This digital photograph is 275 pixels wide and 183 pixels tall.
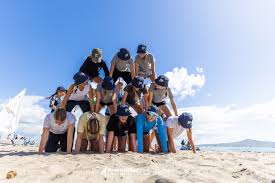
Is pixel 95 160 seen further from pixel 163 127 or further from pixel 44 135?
pixel 163 127

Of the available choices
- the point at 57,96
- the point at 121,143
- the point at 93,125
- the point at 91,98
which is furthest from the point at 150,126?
the point at 57,96

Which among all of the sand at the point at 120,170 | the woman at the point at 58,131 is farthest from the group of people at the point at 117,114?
the sand at the point at 120,170

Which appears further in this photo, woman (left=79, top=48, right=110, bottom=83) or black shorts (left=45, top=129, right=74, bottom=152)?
woman (left=79, top=48, right=110, bottom=83)

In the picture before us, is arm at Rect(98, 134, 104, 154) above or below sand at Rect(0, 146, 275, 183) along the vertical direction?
above

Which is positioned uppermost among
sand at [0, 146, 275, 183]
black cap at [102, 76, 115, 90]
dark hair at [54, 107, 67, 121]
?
black cap at [102, 76, 115, 90]

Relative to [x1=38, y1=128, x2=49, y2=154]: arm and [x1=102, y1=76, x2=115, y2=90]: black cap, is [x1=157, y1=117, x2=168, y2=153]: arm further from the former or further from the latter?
[x1=38, y1=128, x2=49, y2=154]: arm

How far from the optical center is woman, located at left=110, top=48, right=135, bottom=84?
7.77 meters

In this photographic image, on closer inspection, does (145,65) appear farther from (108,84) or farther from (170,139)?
(170,139)

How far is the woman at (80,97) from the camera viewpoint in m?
7.20

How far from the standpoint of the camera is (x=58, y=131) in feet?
22.9

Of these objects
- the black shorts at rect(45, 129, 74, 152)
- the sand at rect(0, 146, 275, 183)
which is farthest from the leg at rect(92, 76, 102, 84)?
the sand at rect(0, 146, 275, 183)

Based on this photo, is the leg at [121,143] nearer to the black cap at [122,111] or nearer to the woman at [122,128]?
the woman at [122,128]

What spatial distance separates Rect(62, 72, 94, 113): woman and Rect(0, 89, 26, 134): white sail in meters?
25.5

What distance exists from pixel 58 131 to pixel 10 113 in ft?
87.3
